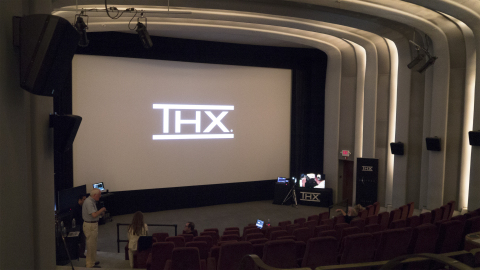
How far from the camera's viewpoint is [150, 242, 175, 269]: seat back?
421cm

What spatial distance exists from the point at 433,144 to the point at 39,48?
8411mm

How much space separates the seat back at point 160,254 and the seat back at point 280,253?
1.32m

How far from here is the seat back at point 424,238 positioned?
3959 millimetres

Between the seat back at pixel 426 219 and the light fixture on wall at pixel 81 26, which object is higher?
the light fixture on wall at pixel 81 26

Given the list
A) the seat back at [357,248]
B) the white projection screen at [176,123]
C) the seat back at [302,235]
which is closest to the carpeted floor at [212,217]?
the white projection screen at [176,123]

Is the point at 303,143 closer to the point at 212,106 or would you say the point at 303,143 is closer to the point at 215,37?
the point at 212,106

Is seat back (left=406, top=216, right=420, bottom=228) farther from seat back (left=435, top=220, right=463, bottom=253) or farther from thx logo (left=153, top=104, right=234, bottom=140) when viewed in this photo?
thx logo (left=153, top=104, right=234, bottom=140)

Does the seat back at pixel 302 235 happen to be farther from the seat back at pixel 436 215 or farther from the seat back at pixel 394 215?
the seat back at pixel 436 215

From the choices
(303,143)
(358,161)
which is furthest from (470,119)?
(303,143)

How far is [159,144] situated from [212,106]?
215 cm

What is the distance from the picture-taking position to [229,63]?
436 inches

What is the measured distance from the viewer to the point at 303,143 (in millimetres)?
12648

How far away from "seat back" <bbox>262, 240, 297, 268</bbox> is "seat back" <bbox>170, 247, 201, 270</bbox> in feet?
2.50

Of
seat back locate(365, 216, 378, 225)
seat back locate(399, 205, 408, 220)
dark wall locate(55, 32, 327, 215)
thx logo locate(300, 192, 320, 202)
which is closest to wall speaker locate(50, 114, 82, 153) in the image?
seat back locate(365, 216, 378, 225)
